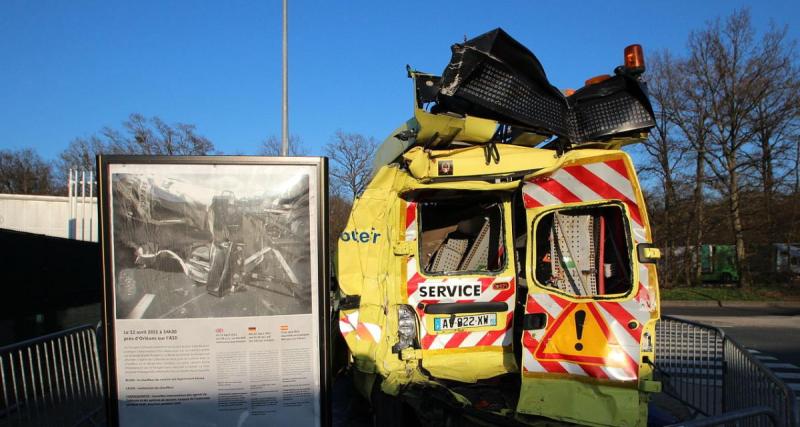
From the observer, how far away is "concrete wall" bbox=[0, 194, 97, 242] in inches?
722

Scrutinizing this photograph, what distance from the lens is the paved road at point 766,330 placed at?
874 cm

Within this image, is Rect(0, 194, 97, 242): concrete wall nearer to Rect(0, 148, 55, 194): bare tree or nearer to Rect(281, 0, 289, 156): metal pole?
Rect(281, 0, 289, 156): metal pole

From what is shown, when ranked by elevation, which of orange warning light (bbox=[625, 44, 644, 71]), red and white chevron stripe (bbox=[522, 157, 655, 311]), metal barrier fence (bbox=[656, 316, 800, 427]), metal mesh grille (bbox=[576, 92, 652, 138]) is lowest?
metal barrier fence (bbox=[656, 316, 800, 427])

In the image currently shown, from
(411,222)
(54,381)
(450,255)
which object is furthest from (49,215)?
(411,222)

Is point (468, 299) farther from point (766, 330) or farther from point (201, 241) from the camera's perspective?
point (766, 330)

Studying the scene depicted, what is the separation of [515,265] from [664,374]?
2533mm

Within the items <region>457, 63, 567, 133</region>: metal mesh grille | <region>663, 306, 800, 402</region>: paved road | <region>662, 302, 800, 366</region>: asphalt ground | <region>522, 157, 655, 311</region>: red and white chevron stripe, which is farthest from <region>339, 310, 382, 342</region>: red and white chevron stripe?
<region>662, 302, 800, 366</region>: asphalt ground

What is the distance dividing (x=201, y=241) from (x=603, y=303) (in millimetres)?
2895

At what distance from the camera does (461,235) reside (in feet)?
16.9

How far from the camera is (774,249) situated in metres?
21.0

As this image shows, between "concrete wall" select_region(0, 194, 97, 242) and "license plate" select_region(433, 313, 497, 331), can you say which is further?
"concrete wall" select_region(0, 194, 97, 242)

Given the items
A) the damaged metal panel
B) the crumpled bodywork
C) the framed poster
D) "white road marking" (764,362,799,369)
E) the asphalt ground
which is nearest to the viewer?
the framed poster

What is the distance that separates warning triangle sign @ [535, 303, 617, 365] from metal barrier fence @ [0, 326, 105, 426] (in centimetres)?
410

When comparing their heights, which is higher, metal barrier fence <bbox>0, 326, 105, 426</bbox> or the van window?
the van window
